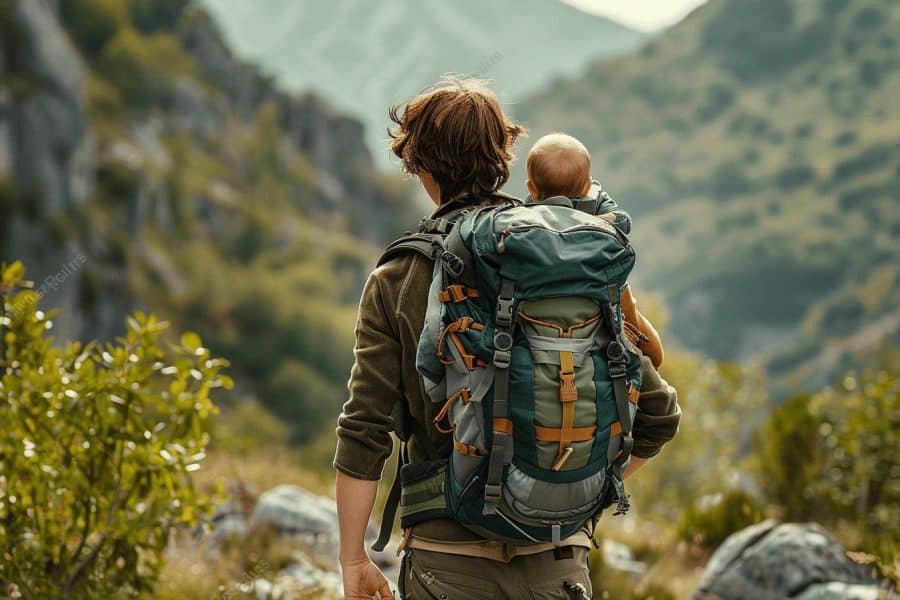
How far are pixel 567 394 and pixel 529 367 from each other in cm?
9

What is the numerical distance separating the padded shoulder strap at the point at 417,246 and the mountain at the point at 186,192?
34.0 meters

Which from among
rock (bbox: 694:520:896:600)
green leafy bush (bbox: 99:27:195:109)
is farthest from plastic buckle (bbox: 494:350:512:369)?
green leafy bush (bbox: 99:27:195:109)

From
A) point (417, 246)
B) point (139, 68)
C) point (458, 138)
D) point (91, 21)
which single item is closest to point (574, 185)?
point (458, 138)

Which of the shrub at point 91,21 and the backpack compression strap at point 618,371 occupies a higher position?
the shrub at point 91,21

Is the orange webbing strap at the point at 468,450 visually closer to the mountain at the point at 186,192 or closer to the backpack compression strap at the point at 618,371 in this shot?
the backpack compression strap at the point at 618,371

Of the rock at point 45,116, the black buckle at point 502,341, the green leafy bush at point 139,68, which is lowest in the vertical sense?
the black buckle at point 502,341

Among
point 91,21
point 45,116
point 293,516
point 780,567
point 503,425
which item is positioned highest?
point 91,21

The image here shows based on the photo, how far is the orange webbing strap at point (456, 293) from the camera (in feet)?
6.30

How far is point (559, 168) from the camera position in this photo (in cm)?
220

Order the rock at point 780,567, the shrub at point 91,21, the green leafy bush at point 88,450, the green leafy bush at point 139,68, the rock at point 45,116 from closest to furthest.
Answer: the green leafy bush at point 88,450 < the rock at point 780,567 < the rock at point 45,116 < the shrub at point 91,21 < the green leafy bush at point 139,68

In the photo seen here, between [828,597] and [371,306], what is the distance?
3586 mm

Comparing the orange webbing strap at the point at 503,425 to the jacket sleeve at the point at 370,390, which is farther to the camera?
the jacket sleeve at the point at 370,390

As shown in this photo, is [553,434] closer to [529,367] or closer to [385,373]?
[529,367]

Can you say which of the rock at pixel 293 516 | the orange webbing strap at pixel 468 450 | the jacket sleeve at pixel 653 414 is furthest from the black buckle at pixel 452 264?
the rock at pixel 293 516
